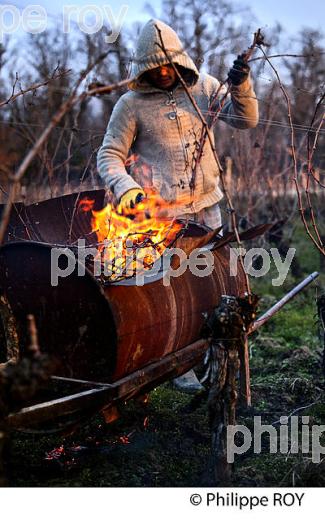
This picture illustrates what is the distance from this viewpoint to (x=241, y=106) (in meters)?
3.93

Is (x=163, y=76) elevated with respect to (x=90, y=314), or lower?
elevated

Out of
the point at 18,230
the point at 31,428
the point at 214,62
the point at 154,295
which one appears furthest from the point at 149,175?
the point at 214,62

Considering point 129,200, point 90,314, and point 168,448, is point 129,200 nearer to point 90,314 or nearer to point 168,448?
point 90,314

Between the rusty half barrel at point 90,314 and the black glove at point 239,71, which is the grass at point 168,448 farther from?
the black glove at point 239,71

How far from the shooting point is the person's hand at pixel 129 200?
12.1ft

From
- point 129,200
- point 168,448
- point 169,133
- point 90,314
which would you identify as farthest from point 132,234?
point 168,448

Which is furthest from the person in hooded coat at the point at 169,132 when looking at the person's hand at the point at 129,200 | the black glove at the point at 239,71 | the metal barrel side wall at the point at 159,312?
the metal barrel side wall at the point at 159,312

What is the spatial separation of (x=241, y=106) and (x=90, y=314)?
6.56 ft

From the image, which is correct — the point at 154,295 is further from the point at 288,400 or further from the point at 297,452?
the point at 288,400

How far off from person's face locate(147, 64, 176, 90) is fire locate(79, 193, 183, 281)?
0.77 m

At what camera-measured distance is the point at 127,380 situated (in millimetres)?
2639

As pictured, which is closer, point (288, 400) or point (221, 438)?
point (221, 438)

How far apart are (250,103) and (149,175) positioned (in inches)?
33.2

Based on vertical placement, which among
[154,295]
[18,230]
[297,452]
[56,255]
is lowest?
[297,452]
